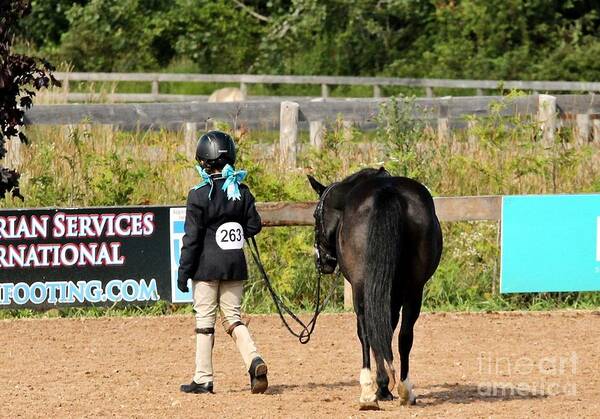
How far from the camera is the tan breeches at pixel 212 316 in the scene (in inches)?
354

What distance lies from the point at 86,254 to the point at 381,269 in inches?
204

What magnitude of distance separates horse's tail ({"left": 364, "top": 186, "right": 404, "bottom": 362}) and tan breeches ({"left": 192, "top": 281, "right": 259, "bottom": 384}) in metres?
1.11

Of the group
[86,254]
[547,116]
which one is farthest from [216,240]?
[547,116]

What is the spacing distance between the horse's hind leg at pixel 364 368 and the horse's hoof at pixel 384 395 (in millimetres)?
207

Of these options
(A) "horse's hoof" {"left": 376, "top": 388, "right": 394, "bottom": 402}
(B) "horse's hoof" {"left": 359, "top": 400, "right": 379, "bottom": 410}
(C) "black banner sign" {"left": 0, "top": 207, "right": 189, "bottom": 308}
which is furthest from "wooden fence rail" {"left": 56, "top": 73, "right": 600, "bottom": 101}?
(B) "horse's hoof" {"left": 359, "top": 400, "right": 379, "bottom": 410}

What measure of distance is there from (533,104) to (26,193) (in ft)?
22.5

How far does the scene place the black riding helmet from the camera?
8906 millimetres

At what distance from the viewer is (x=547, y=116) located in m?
16.6

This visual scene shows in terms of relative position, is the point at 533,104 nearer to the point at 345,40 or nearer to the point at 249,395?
the point at 249,395

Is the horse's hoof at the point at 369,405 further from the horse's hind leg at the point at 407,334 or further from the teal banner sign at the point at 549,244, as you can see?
the teal banner sign at the point at 549,244

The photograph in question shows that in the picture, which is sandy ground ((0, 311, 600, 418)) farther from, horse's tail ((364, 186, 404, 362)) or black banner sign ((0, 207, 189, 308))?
horse's tail ((364, 186, 404, 362))

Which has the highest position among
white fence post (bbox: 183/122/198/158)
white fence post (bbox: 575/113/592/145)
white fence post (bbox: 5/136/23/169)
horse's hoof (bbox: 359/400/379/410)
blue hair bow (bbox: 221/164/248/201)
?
white fence post (bbox: 575/113/592/145)

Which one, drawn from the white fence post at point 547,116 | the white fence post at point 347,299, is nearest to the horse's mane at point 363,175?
the white fence post at point 347,299

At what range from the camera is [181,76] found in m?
31.1
